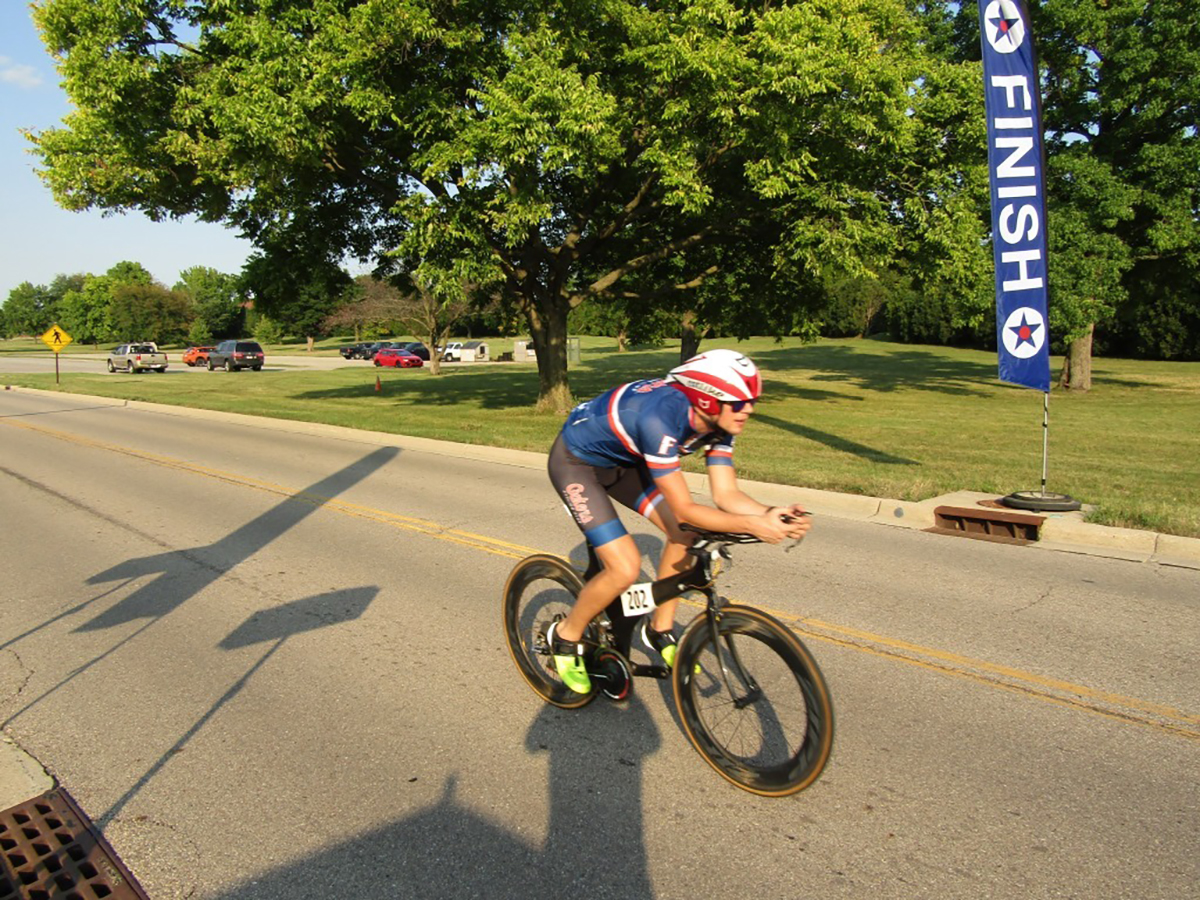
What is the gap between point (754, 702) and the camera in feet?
12.3

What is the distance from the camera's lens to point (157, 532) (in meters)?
9.30

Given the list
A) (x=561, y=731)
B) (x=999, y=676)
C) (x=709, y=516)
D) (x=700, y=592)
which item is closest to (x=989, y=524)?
(x=999, y=676)

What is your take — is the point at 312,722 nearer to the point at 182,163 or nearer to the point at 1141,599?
the point at 1141,599

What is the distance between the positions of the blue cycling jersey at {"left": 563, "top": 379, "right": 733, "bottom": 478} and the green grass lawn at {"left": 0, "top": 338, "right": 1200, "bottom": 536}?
6.53m

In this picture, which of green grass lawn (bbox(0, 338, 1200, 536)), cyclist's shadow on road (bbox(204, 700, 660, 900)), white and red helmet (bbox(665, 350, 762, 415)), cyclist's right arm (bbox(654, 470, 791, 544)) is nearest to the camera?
cyclist's shadow on road (bbox(204, 700, 660, 900))

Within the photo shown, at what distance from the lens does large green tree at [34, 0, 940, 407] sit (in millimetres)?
14938

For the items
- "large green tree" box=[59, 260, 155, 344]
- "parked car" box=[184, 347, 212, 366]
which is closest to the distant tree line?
"parked car" box=[184, 347, 212, 366]

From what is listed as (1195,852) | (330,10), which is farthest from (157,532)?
(330,10)

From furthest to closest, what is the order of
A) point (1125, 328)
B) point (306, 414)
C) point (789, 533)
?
point (1125, 328)
point (306, 414)
point (789, 533)

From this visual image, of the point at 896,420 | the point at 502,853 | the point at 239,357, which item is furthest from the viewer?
the point at 239,357

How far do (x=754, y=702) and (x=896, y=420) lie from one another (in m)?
18.5

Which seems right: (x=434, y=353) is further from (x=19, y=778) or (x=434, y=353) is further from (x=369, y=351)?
(x=19, y=778)

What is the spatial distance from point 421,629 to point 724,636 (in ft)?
9.38

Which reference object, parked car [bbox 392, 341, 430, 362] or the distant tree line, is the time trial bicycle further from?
parked car [bbox 392, 341, 430, 362]
